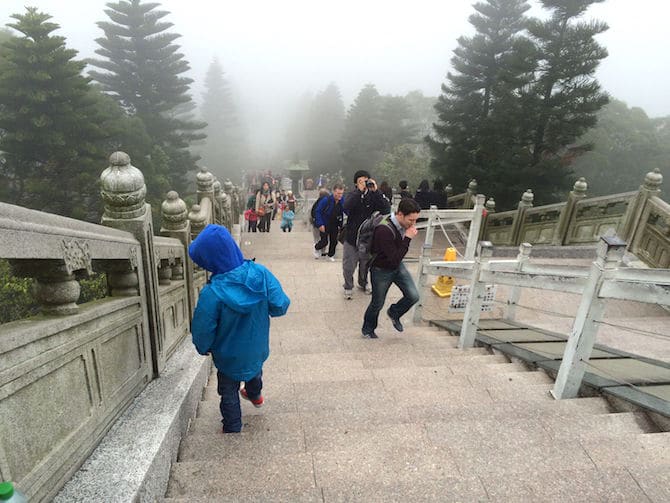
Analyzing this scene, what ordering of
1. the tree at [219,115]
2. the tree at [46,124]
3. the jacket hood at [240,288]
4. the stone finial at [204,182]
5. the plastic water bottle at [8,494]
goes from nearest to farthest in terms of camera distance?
the plastic water bottle at [8,494]
the jacket hood at [240,288]
the stone finial at [204,182]
the tree at [46,124]
the tree at [219,115]

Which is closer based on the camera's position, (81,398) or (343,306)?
(81,398)

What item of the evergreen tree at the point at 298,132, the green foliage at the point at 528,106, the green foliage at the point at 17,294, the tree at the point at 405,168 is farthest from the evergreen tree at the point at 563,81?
the evergreen tree at the point at 298,132

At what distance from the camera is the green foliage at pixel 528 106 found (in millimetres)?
15828

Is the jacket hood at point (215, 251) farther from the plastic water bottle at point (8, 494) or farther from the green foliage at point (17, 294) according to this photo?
the green foliage at point (17, 294)

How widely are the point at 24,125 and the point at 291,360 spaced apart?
901 inches

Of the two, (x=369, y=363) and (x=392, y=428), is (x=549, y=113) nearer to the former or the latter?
(x=369, y=363)

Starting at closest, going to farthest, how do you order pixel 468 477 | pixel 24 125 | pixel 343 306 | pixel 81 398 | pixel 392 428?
1. pixel 81 398
2. pixel 468 477
3. pixel 392 428
4. pixel 343 306
5. pixel 24 125

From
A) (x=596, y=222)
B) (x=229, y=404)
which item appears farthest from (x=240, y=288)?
(x=596, y=222)

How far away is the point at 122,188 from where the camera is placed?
2418 mm

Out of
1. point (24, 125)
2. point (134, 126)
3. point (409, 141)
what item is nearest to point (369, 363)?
point (24, 125)

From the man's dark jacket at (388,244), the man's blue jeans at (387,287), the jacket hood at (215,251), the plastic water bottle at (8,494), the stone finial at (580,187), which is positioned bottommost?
the man's blue jeans at (387,287)

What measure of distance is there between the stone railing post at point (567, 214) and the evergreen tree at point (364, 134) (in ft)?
101

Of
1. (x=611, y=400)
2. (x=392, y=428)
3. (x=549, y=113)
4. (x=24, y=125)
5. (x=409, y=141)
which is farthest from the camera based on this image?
(x=409, y=141)

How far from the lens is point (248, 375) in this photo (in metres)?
2.53
